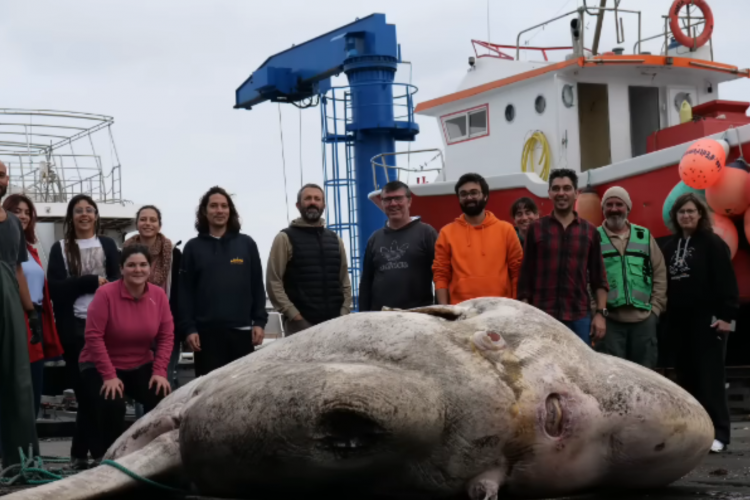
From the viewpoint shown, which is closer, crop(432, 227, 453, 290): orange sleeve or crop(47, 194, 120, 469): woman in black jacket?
crop(432, 227, 453, 290): orange sleeve

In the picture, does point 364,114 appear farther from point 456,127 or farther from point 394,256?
point 394,256

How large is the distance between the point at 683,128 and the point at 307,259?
23.9 ft

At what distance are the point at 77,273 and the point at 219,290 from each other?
1071 mm

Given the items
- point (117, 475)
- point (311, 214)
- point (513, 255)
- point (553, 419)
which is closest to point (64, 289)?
point (311, 214)

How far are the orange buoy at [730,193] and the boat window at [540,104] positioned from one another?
506 centimetres

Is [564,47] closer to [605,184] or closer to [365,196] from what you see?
[365,196]

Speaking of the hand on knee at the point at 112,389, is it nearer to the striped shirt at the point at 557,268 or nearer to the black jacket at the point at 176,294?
the black jacket at the point at 176,294

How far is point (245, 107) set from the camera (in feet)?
70.8

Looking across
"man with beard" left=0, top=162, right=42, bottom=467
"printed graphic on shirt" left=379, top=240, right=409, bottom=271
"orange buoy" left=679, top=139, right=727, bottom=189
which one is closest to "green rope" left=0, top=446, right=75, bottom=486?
"man with beard" left=0, top=162, right=42, bottom=467

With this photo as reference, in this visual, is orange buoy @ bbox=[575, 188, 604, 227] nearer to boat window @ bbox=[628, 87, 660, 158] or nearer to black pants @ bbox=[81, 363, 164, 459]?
boat window @ bbox=[628, 87, 660, 158]

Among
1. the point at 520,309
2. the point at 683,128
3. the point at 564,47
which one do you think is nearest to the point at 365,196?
the point at 564,47

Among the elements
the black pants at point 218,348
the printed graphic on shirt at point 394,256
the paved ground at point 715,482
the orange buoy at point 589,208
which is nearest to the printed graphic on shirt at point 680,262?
the paved ground at point 715,482

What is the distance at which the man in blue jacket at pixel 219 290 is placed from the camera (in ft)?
25.1

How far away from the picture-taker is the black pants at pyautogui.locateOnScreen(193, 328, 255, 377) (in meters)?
7.62
